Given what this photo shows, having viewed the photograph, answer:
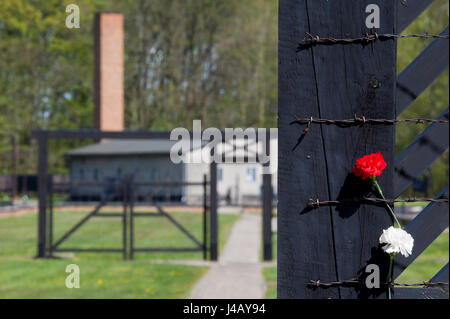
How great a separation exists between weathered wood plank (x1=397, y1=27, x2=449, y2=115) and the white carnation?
61 cm

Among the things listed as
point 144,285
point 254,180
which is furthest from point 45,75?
point 144,285

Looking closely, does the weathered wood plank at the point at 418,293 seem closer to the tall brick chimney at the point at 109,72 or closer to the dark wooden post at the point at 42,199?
the dark wooden post at the point at 42,199

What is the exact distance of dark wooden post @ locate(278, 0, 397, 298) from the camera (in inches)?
84.4

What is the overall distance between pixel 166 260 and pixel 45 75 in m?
31.2

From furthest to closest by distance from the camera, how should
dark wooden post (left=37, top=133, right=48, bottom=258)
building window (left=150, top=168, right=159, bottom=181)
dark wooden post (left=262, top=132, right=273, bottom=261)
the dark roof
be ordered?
building window (left=150, top=168, right=159, bottom=181)
the dark roof
dark wooden post (left=37, top=133, right=48, bottom=258)
dark wooden post (left=262, top=132, right=273, bottom=261)

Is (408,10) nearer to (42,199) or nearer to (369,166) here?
(369,166)

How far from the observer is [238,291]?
8.32m

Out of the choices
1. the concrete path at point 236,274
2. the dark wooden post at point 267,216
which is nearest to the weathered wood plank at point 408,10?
the concrete path at point 236,274

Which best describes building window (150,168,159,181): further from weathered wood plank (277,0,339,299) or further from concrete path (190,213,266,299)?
weathered wood plank (277,0,339,299)

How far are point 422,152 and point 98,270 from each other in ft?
28.8

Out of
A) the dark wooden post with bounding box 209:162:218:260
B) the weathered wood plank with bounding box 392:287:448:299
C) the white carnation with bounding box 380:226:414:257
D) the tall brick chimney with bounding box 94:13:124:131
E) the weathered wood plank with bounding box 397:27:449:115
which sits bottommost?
the dark wooden post with bounding box 209:162:218:260

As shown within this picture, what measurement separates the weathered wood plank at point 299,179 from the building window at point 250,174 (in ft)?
104

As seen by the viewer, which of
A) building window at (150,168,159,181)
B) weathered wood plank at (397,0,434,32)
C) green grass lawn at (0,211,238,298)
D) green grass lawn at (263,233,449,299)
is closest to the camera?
weathered wood plank at (397,0,434,32)

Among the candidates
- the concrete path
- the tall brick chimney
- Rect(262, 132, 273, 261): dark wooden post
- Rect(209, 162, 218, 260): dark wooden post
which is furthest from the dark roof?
Rect(262, 132, 273, 261): dark wooden post
